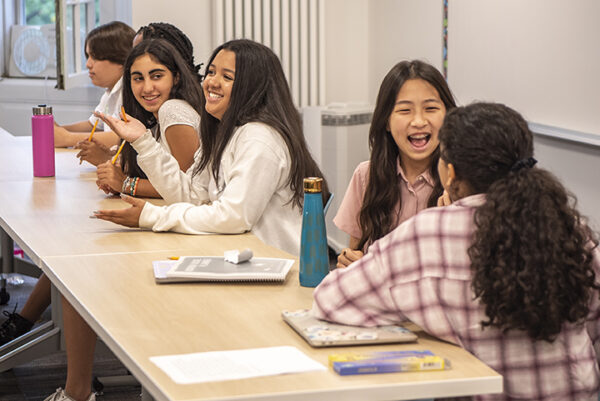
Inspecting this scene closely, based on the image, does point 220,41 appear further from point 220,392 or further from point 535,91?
point 220,392

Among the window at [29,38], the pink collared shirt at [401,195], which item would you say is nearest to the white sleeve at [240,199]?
the pink collared shirt at [401,195]

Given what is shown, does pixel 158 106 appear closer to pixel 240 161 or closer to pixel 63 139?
pixel 240 161

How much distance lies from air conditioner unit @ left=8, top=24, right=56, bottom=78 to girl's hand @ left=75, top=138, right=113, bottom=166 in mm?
2783

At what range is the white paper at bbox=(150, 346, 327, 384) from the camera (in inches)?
54.2

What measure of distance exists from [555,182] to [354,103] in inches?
138

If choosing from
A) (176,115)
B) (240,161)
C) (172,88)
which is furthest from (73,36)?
(240,161)

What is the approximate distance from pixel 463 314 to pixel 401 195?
2.89 ft

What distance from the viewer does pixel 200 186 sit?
2.87 meters

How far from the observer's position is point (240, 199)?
2.43 m

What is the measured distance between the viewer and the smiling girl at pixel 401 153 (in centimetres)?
231

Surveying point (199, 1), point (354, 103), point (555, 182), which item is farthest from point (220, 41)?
point (555, 182)

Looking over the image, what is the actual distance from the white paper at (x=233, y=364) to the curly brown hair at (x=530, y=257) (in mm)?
316

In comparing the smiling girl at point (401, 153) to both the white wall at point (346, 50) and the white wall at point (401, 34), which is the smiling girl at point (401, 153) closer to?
the white wall at point (401, 34)

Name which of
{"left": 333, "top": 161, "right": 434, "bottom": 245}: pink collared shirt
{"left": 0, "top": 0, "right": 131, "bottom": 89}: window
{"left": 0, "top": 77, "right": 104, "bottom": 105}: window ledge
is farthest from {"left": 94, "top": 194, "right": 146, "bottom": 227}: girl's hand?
{"left": 0, "top": 77, "right": 104, "bottom": 105}: window ledge
